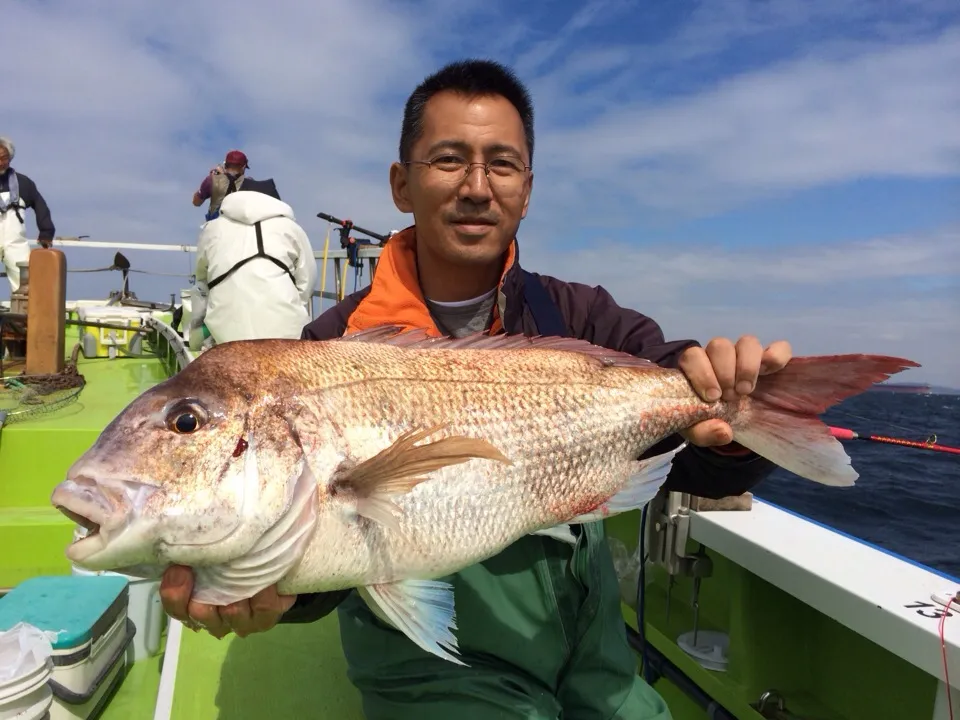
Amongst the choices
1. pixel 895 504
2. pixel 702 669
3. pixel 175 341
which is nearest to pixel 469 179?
pixel 702 669

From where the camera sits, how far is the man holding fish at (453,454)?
133 centimetres

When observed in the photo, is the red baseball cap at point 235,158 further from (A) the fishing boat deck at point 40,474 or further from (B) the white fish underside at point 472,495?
(B) the white fish underside at point 472,495

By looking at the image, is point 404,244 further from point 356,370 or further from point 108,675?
point 108,675

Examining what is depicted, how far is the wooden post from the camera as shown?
18.4ft

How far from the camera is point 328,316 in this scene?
2.44 metres

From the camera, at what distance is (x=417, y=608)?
1.51 meters

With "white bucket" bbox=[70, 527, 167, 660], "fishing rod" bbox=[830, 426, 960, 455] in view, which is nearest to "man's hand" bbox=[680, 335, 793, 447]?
"fishing rod" bbox=[830, 426, 960, 455]

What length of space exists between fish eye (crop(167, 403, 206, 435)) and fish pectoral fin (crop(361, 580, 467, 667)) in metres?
0.56

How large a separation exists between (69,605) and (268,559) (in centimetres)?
193

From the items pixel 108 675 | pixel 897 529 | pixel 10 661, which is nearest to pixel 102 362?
pixel 108 675

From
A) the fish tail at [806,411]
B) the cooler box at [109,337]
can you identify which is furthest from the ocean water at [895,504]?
the cooler box at [109,337]

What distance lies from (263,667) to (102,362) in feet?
21.5

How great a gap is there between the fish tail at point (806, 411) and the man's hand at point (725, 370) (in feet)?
0.16

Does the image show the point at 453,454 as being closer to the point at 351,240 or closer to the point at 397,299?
the point at 397,299
